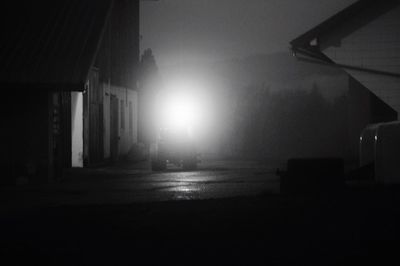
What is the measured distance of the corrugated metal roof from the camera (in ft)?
66.3

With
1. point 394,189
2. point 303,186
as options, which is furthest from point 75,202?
point 394,189

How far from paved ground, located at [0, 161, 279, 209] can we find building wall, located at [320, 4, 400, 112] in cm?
373

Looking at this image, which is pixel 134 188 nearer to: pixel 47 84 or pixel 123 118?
pixel 47 84

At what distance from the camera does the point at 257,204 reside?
13.5 metres

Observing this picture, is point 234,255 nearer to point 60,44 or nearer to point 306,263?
point 306,263

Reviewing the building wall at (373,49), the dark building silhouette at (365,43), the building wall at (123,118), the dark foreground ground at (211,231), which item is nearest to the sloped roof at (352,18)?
the dark building silhouette at (365,43)

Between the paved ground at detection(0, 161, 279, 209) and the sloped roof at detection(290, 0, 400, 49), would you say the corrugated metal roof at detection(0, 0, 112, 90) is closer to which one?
the paved ground at detection(0, 161, 279, 209)

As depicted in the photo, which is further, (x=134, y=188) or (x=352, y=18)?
(x=352, y=18)

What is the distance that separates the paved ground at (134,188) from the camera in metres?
15.7

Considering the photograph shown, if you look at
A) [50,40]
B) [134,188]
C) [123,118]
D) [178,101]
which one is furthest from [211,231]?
[178,101]

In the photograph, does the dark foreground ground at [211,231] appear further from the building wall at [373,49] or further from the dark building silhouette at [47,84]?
the building wall at [373,49]

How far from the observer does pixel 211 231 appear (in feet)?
33.7

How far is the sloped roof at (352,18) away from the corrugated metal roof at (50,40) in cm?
590

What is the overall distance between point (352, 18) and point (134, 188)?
861 centimetres
